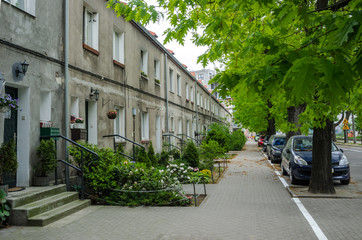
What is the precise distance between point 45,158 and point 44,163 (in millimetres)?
127

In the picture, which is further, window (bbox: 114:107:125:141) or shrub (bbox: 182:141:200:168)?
shrub (bbox: 182:141:200:168)

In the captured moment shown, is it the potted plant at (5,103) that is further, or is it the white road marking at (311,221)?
the potted plant at (5,103)

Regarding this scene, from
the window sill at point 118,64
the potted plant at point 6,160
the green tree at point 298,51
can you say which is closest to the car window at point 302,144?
the green tree at point 298,51

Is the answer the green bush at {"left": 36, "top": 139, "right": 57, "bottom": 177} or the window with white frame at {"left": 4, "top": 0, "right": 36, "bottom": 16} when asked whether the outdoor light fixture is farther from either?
the green bush at {"left": 36, "top": 139, "right": 57, "bottom": 177}

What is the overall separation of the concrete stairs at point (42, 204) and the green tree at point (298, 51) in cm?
432

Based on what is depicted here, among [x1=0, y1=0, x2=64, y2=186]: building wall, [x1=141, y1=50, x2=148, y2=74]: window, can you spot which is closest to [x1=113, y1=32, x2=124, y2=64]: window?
[x1=141, y1=50, x2=148, y2=74]: window

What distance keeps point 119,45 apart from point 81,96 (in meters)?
4.29

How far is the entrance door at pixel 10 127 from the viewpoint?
7.54m

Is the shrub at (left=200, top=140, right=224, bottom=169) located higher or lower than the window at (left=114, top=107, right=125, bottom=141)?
lower

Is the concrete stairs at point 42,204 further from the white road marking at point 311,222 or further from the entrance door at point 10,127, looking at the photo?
the white road marking at point 311,222

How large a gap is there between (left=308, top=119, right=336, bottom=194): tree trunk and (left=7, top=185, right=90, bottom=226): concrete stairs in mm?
6515

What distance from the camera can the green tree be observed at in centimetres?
266

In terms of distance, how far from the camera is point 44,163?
800 cm

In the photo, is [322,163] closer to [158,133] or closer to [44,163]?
[44,163]
